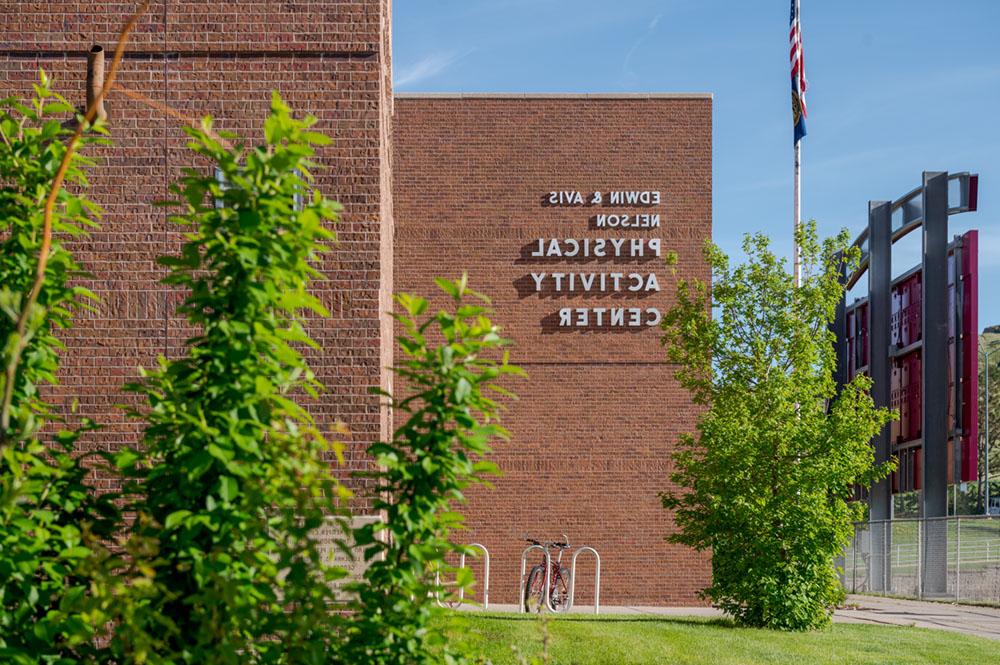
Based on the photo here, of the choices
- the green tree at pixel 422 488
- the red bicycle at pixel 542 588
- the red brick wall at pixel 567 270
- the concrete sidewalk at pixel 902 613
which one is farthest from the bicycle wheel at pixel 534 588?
the green tree at pixel 422 488

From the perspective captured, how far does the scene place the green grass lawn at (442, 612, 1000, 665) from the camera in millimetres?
11945

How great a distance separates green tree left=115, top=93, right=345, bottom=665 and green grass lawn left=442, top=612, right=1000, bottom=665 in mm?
6170

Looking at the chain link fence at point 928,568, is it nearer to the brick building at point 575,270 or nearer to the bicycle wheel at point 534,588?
the brick building at point 575,270

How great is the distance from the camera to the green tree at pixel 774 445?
15.6 m

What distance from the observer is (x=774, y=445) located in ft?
52.3

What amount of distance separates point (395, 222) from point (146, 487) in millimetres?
20419

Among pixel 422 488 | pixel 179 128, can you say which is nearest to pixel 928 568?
pixel 179 128

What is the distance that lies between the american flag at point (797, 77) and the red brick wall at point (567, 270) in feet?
6.16

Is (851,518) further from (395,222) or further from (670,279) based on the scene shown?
(395,222)

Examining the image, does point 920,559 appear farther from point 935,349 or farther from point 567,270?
point 567,270

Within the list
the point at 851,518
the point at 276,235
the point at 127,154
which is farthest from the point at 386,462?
the point at 851,518

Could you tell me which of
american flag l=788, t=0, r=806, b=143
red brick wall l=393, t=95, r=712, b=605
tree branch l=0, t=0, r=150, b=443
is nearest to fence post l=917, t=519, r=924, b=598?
red brick wall l=393, t=95, r=712, b=605

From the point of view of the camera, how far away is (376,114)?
11219mm

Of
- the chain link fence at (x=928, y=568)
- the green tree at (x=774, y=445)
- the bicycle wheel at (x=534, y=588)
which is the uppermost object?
the green tree at (x=774, y=445)
